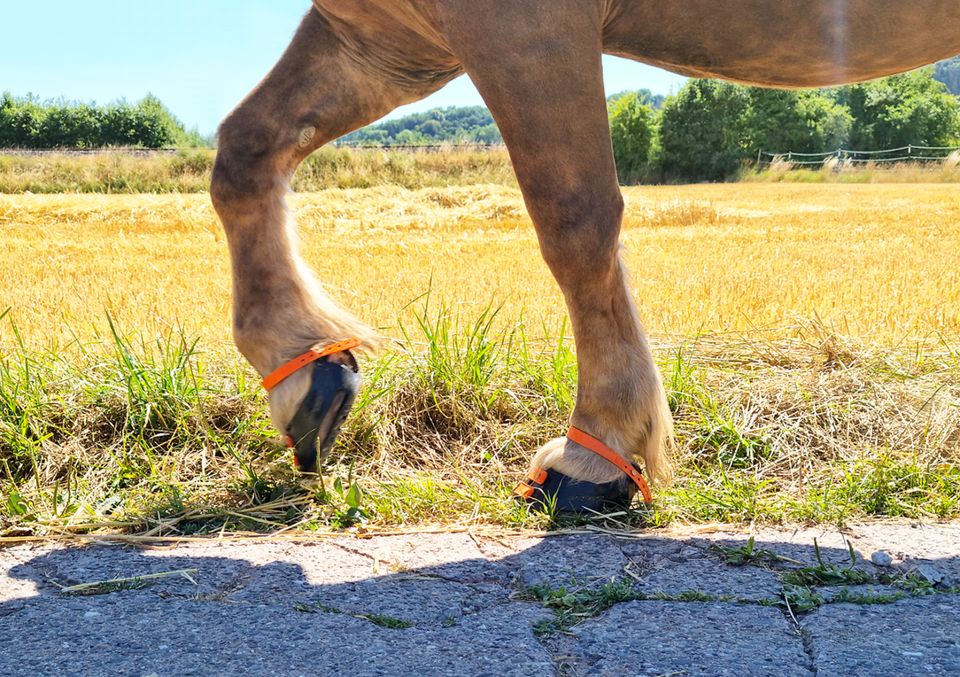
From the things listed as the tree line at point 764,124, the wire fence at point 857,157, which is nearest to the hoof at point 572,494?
the wire fence at point 857,157

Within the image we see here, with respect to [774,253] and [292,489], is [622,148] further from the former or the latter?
[292,489]

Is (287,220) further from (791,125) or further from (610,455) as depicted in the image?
(791,125)

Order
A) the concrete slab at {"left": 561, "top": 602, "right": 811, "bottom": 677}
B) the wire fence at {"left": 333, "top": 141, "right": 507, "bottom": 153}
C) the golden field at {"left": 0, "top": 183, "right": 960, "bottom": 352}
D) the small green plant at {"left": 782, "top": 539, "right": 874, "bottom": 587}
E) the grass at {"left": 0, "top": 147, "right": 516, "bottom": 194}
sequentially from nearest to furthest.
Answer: the concrete slab at {"left": 561, "top": 602, "right": 811, "bottom": 677} < the small green plant at {"left": 782, "top": 539, "right": 874, "bottom": 587} < the golden field at {"left": 0, "top": 183, "right": 960, "bottom": 352} < the grass at {"left": 0, "top": 147, "right": 516, "bottom": 194} < the wire fence at {"left": 333, "top": 141, "right": 507, "bottom": 153}

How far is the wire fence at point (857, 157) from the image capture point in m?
32.9

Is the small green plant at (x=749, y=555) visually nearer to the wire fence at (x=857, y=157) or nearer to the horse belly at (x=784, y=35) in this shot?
the horse belly at (x=784, y=35)

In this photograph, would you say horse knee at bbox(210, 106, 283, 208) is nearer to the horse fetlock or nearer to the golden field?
the golden field

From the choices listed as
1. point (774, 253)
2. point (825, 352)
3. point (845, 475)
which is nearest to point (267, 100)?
point (845, 475)

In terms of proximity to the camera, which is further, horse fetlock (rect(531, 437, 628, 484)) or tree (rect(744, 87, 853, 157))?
tree (rect(744, 87, 853, 157))

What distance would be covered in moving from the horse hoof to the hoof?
19.9 inches

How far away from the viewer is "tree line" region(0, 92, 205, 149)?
41875 millimetres

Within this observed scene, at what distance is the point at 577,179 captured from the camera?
2029 millimetres

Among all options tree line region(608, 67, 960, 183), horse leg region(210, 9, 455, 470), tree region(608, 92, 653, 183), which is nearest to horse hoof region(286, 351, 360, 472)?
horse leg region(210, 9, 455, 470)

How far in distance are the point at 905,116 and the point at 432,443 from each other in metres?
40.9

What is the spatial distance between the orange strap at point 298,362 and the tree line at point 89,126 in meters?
39.9
